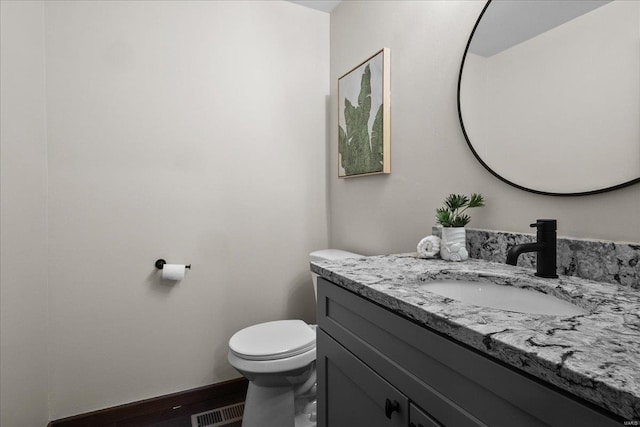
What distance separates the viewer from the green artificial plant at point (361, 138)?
5.49 ft

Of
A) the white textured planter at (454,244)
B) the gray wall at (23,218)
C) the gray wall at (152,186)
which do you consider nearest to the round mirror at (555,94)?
the white textured planter at (454,244)

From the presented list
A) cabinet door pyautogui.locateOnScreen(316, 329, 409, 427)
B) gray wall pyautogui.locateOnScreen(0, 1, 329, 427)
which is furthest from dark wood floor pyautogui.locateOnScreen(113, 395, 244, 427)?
cabinet door pyautogui.locateOnScreen(316, 329, 409, 427)

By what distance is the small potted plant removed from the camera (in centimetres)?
108

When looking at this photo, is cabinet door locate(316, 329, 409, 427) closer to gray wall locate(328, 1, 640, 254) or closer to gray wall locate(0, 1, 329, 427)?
gray wall locate(328, 1, 640, 254)

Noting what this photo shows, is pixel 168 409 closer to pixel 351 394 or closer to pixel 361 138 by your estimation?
pixel 351 394

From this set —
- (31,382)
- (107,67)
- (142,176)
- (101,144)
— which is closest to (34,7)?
(107,67)

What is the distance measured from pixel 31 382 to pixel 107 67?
58.9 inches

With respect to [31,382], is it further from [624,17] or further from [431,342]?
[624,17]

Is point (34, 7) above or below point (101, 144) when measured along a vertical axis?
above

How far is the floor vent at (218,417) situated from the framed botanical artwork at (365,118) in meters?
1.44

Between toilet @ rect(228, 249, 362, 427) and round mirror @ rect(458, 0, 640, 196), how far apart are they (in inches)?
42.4

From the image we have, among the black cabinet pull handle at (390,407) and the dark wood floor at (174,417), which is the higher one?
the black cabinet pull handle at (390,407)

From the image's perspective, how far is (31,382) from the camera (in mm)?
1394

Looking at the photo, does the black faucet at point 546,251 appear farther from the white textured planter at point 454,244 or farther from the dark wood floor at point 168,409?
the dark wood floor at point 168,409
